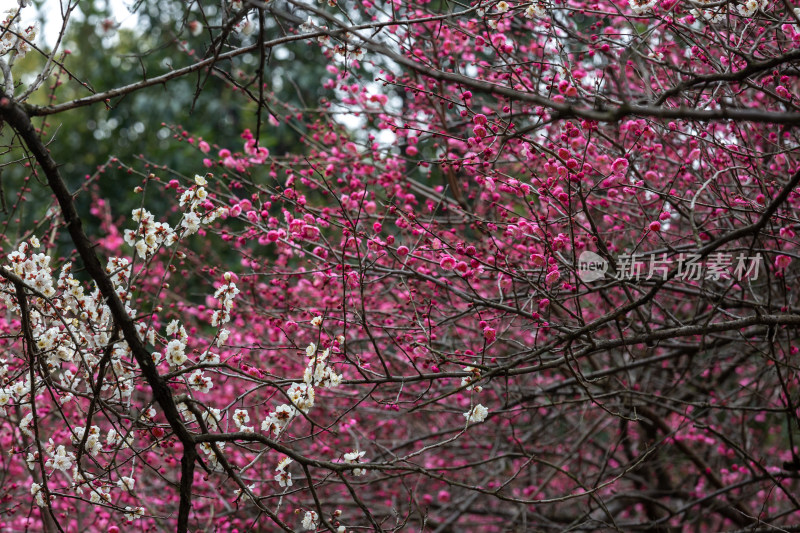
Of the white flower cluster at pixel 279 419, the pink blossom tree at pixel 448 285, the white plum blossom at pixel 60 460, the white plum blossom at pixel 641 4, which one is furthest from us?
the white plum blossom at pixel 641 4

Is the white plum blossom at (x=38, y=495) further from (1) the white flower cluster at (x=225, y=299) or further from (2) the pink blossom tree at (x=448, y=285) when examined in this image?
(1) the white flower cluster at (x=225, y=299)

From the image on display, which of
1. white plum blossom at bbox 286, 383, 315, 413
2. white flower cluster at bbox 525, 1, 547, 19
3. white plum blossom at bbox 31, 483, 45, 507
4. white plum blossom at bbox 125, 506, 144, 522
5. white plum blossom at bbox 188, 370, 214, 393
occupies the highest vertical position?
white flower cluster at bbox 525, 1, 547, 19

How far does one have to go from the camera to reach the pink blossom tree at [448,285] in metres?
2.51

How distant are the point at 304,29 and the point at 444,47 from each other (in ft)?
5.22

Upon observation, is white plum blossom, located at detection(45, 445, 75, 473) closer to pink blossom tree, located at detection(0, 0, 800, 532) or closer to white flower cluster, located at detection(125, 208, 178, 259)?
pink blossom tree, located at detection(0, 0, 800, 532)

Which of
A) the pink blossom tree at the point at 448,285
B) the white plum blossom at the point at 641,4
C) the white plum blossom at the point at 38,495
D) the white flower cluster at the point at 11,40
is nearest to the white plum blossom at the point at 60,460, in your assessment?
the pink blossom tree at the point at 448,285

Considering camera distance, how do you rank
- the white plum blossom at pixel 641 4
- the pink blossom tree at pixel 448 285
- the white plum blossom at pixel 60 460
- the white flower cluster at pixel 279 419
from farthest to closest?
the white plum blossom at pixel 641 4 < the white plum blossom at pixel 60 460 < the white flower cluster at pixel 279 419 < the pink blossom tree at pixel 448 285

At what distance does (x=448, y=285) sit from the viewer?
3643mm

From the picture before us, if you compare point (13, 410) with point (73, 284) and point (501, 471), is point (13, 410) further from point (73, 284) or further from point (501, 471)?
point (501, 471)

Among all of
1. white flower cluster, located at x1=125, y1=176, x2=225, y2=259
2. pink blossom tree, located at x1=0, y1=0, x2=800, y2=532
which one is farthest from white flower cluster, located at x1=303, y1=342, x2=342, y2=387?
white flower cluster, located at x1=125, y1=176, x2=225, y2=259

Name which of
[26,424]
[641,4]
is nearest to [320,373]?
[26,424]

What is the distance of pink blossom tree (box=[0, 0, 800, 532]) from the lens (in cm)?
251

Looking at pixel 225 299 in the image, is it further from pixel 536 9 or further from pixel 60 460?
pixel 536 9

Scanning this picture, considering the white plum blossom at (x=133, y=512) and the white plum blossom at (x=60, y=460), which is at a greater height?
the white plum blossom at (x=60, y=460)
